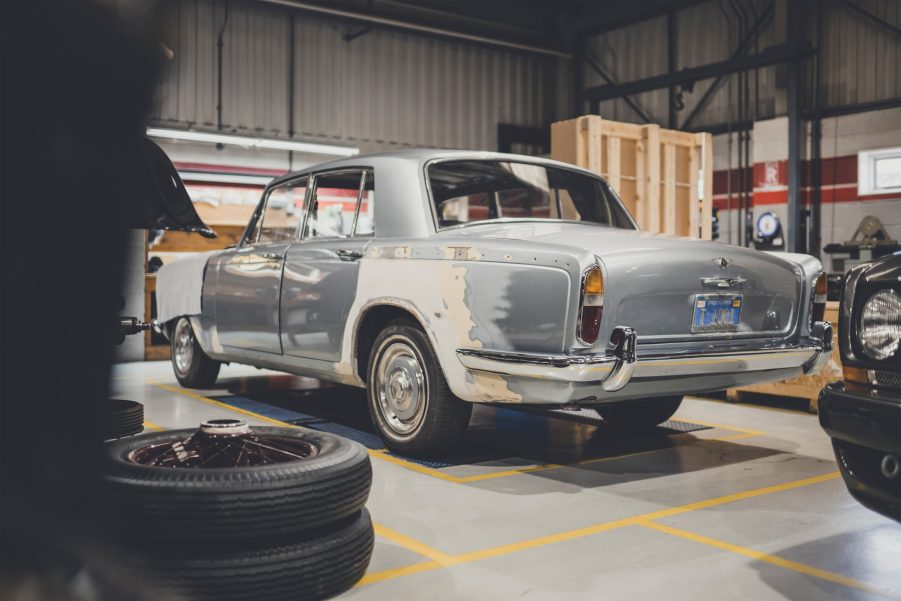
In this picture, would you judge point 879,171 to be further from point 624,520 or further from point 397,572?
point 397,572

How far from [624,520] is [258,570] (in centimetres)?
162

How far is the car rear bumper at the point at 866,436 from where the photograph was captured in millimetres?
2369

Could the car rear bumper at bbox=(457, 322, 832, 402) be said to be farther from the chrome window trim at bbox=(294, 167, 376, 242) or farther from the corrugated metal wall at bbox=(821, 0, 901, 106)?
the corrugated metal wall at bbox=(821, 0, 901, 106)

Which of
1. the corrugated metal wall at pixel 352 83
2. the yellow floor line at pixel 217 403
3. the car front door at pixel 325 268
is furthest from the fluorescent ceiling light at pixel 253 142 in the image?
the car front door at pixel 325 268

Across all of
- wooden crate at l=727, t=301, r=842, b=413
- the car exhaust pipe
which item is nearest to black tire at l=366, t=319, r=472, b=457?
the car exhaust pipe

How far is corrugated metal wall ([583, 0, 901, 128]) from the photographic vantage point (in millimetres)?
12367

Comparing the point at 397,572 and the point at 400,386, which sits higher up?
the point at 400,386

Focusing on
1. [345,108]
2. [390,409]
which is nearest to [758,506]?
[390,409]

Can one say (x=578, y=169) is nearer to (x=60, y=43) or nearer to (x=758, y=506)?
(x=758, y=506)

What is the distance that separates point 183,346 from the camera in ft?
24.0

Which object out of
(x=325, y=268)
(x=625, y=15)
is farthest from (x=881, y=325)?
(x=625, y=15)

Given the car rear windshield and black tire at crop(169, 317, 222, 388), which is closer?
the car rear windshield

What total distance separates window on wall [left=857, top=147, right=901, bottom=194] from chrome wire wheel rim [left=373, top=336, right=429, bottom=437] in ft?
33.5

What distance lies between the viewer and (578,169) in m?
5.43
